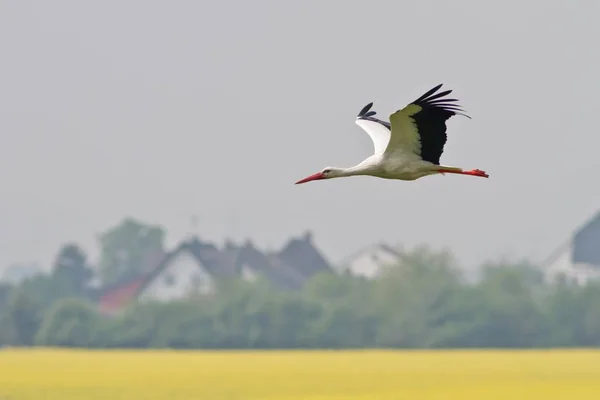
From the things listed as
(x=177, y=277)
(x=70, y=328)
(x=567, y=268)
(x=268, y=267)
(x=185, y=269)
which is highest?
(x=567, y=268)

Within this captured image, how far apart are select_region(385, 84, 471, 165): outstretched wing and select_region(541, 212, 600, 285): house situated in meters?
67.3

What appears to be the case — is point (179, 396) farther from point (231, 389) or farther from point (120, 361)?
point (120, 361)

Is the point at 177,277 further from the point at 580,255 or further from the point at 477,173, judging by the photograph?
the point at 477,173

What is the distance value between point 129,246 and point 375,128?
3432 inches

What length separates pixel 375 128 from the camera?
67.4 ft

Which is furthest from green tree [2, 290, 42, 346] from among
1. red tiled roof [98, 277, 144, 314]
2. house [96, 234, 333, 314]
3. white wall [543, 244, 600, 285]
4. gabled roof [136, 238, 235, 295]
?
white wall [543, 244, 600, 285]

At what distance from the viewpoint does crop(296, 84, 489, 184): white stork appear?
17891 mm

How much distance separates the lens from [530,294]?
A: 5859 cm

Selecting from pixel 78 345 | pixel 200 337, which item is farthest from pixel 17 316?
pixel 200 337

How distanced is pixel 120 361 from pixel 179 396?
47.1 feet

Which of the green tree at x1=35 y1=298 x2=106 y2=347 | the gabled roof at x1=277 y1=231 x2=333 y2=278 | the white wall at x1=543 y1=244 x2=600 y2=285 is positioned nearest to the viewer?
the green tree at x1=35 y1=298 x2=106 y2=347

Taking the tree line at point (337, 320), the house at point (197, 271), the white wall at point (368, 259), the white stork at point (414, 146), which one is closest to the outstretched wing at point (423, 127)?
the white stork at point (414, 146)

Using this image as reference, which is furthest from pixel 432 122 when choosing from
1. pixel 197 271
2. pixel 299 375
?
pixel 197 271

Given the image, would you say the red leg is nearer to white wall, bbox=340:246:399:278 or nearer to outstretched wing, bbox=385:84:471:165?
outstretched wing, bbox=385:84:471:165
